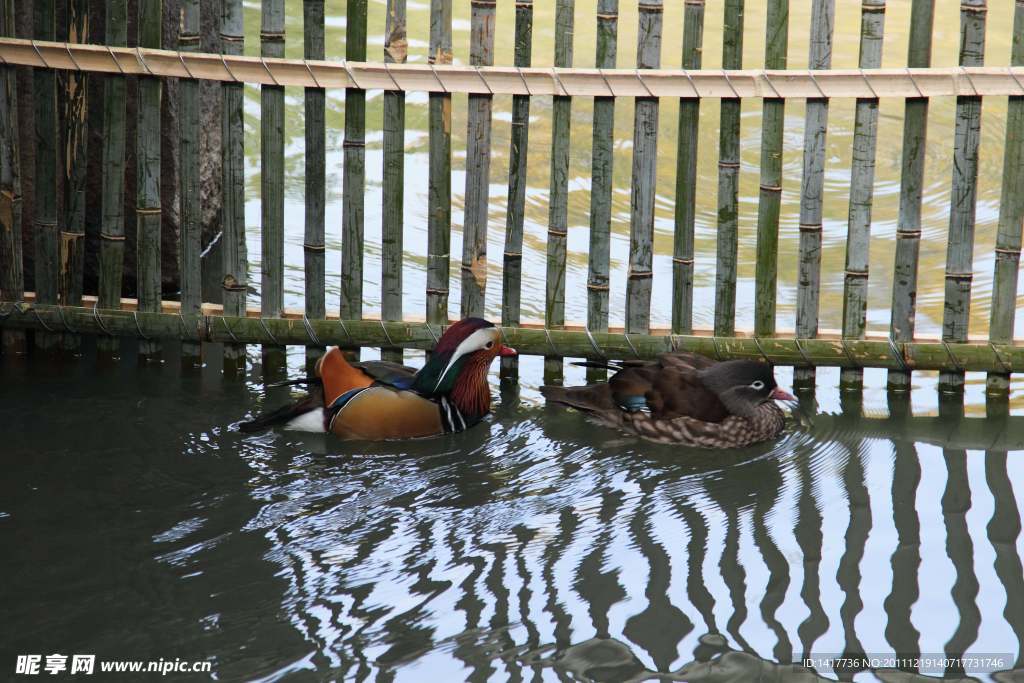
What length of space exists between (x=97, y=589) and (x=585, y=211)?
491 cm

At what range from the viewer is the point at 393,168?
5.29 meters

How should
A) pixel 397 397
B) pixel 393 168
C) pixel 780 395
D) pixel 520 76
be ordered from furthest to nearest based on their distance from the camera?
pixel 393 168, pixel 520 76, pixel 780 395, pixel 397 397

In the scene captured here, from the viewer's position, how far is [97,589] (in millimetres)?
3660

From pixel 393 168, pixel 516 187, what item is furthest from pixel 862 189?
pixel 393 168

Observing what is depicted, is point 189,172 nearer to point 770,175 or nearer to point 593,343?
point 593,343

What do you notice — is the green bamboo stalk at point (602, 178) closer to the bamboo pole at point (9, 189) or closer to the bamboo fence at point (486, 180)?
the bamboo fence at point (486, 180)

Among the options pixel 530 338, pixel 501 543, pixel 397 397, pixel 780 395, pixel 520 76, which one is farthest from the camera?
pixel 530 338

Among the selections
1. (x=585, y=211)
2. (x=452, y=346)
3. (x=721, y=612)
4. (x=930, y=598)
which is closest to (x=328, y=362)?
(x=452, y=346)

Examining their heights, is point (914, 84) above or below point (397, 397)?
above

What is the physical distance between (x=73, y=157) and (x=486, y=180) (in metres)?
1.77

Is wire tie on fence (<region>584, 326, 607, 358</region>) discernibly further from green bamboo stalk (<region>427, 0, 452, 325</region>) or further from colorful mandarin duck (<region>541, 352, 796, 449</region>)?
green bamboo stalk (<region>427, 0, 452, 325</region>)

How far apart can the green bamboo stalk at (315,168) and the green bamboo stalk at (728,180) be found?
1.65 metres

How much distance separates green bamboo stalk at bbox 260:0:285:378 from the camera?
16.9ft

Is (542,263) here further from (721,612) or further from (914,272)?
(721,612)
